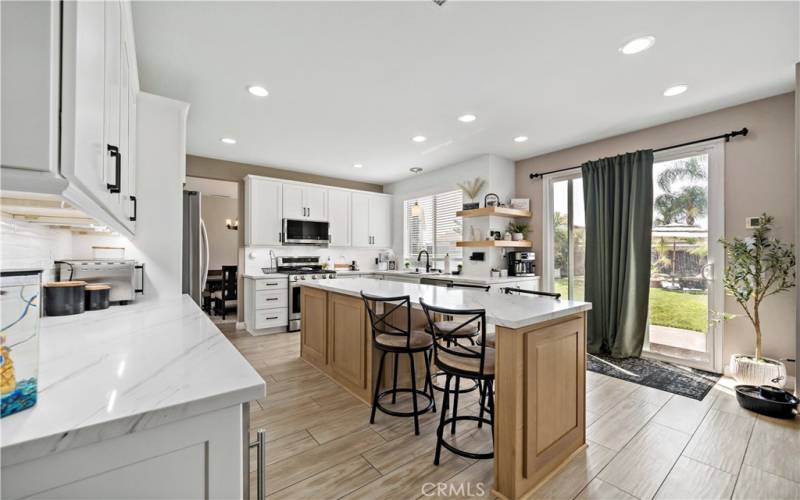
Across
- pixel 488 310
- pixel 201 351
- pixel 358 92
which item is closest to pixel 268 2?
pixel 358 92

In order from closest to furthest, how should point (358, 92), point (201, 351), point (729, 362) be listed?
1. point (201, 351)
2. point (358, 92)
3. point (729, 362)

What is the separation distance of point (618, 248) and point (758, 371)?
5.01 ft

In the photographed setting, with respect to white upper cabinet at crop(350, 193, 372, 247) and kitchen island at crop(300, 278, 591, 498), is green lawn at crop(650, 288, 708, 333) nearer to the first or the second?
kitchen island at crop(300, 278, 591, 498)

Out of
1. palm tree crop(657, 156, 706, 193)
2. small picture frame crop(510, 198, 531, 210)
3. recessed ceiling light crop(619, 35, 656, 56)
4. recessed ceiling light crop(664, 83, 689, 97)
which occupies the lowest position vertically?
small picture frame crop(510, 198, 531, 210)

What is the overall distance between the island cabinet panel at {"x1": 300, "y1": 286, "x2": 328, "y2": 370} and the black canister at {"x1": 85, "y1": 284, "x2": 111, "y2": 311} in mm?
1574

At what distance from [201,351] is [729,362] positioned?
4390 mm

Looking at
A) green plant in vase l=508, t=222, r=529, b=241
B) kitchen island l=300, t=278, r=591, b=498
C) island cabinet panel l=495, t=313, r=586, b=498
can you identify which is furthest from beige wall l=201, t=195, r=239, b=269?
island cabinet panel l=495, t=313, r=586, b=498

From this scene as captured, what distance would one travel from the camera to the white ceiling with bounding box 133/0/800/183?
77.0 inches

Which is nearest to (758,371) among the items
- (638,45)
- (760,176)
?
(760,176)

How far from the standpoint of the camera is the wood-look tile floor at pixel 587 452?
1.66m

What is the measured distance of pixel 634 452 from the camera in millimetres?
1956

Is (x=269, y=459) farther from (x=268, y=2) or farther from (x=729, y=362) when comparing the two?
(x=729, y=362)

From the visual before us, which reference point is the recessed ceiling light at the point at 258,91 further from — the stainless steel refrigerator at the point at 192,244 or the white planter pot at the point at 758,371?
the white planter pot at the point at 758,371

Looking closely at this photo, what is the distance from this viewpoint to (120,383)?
2.53ft
